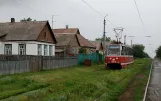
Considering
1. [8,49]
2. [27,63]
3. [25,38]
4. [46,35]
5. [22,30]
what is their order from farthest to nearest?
[46,35] < [22,30] < [8,49] < [25,38] < [27,63]

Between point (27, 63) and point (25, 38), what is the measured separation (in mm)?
16620

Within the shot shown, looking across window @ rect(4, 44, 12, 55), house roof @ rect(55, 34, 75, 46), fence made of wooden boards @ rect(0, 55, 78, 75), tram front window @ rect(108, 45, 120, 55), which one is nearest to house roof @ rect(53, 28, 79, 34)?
house roof @ rect(55, 34, 75, 46)

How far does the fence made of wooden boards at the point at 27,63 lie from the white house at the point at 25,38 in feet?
24.4

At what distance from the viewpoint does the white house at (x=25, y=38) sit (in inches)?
1736

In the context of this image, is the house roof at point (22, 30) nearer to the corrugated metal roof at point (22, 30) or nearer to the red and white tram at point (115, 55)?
the corrugated metal roof at point (22, 30)

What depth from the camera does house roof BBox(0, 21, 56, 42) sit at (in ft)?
145

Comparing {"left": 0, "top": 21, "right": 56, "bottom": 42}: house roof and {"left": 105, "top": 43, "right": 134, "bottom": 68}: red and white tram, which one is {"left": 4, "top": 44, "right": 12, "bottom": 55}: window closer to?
{"left": 0, "top": 21, "right": 56, "bottom": 42}: house roof


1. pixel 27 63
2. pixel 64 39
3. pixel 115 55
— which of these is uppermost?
pixel 64 39

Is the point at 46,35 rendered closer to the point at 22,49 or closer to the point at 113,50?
the point at 22,49

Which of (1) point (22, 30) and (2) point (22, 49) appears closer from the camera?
(2) point (22, 49)

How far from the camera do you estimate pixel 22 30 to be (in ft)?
150

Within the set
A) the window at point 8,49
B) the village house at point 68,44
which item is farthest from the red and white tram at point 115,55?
the village house at point 68,44

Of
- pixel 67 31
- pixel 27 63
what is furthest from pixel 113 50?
pixel 67 31

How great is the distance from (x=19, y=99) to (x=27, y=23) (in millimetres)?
35914
